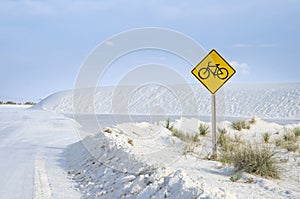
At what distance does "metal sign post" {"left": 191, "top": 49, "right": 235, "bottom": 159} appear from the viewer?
9969 mm

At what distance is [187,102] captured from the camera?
126 ft

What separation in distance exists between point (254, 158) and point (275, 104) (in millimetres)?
30616

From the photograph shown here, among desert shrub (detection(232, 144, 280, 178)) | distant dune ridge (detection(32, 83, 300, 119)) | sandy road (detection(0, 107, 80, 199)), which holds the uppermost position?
distant dune ridge (detection(32, 83, 300, 119))

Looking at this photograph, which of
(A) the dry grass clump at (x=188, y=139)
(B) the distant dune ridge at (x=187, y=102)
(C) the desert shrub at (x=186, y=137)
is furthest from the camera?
(B) the distant dune ridge at (x=187, y=102)

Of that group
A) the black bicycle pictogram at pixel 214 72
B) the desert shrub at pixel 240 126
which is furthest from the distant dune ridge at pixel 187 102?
the black bicycle pictogram at pixel 214 72

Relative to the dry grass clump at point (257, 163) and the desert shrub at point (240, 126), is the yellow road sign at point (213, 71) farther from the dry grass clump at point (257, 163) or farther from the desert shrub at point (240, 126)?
the desert shrub at point (240, 126)

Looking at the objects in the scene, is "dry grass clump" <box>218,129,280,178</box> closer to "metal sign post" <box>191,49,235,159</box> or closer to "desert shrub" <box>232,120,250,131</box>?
"metal sign post" <box>191,49,235,159</box>

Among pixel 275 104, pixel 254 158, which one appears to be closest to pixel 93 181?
pixel 254 158

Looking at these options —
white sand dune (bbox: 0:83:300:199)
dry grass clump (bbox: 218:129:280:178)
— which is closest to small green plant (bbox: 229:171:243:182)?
white sand dune (bbox: 0:83:300:199)

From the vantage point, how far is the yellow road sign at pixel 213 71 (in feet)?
32.7

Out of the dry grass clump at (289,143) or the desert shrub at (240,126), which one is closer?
the dry grass clump at (289,143)

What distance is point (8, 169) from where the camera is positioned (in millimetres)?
8914

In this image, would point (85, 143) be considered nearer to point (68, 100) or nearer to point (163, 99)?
point (163, 99)

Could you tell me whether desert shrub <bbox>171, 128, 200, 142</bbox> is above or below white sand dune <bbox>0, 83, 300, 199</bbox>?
above
